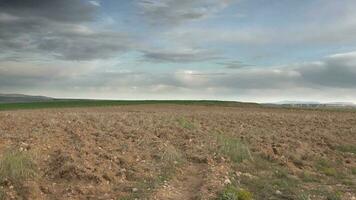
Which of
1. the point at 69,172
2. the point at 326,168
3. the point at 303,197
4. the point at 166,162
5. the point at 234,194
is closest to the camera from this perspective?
the point at 234,194

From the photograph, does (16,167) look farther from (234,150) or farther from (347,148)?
(347,148)

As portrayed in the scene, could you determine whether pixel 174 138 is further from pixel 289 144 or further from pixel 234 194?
pixel 234 194

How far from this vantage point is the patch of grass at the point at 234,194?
44.5 ft

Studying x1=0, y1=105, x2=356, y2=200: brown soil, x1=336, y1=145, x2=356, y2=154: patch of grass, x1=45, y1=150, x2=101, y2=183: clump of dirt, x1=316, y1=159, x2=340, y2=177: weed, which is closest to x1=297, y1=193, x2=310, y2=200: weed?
x1=0, y1=105, x2=356, y2=200: brown soil

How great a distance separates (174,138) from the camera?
74.2 ft

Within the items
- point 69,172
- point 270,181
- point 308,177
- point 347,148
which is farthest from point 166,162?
point 347,148

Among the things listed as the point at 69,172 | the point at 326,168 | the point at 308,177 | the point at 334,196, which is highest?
the point at 69,172

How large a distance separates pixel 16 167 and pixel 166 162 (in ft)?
16.5

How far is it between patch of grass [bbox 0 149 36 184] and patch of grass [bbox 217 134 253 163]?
25.0ft

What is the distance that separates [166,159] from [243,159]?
11.2 ft

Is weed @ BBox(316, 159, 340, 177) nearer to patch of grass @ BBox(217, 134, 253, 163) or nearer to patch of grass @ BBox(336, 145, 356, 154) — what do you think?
patch of grass @ BBox(217, 134, 253, 163)

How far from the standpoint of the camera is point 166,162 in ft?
57.4

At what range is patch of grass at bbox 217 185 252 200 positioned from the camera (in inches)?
534

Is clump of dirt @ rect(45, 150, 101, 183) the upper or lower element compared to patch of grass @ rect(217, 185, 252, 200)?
upper
